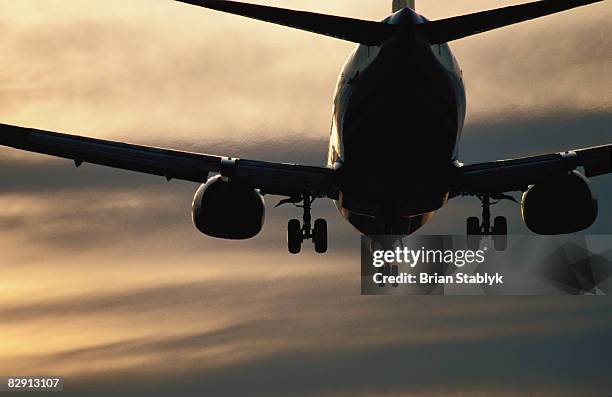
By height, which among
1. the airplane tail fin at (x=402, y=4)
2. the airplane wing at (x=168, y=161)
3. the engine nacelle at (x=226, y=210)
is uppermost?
the airplane tail fin at (x=402, y=4)

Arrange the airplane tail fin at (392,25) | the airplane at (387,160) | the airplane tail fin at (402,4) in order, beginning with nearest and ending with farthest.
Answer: the airplane tail fin at (392,25) → the airplane at (387,160) → the airplane tail fin at (402,4)

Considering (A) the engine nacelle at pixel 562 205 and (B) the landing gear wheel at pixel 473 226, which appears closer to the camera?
(A) the engine nacelle at pixel 562 205

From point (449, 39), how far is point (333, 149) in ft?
33.2

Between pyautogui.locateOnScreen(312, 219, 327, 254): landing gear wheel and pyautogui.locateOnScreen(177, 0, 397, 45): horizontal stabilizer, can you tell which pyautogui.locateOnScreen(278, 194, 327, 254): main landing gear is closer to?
pyautogui.locateOnScreen(312, 219, 327, 254): landing gear wheel

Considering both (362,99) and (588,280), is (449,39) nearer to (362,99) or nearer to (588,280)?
(362,99)

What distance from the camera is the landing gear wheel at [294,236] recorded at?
60156 millimetres

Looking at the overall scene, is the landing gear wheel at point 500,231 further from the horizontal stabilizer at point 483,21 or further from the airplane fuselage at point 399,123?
the horizontal stabilizer at point 483,21

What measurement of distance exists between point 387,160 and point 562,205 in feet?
32.9

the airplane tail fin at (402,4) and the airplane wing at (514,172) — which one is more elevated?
the airplane tail fin at (402,4)

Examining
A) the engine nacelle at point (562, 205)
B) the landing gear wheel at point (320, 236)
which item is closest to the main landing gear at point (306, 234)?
the landing gear wheel at point (320, 236)

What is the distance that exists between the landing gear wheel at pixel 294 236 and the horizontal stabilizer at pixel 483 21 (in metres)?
16.4

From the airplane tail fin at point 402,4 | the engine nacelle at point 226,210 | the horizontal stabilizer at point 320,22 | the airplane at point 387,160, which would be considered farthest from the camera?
the airplane tail fin at point 402,4

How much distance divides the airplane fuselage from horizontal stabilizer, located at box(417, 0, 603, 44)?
1.57ft

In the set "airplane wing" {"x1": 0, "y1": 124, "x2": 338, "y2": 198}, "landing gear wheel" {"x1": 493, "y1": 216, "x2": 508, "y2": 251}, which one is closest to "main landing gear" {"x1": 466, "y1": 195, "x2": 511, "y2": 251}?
"landing gear wheel" {"x1": 493, "y1": 216, "x2": 508, "y2": 251}
